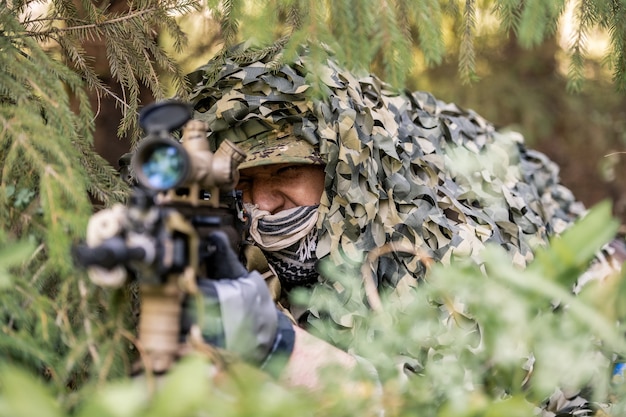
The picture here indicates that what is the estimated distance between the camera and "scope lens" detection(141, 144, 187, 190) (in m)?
1.06

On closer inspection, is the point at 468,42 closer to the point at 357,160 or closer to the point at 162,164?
the point at 357,160

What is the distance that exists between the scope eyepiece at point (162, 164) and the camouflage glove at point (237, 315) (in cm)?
16

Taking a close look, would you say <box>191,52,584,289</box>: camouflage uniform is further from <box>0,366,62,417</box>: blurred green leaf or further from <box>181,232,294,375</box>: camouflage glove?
<box>0,366,62,417</box>: blurred green leaf

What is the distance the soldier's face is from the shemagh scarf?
1.0 inches

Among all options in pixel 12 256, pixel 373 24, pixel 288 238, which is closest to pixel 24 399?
pixel 12 256

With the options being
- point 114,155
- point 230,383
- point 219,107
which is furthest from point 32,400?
point 114,155

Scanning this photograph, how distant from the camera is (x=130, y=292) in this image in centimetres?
138

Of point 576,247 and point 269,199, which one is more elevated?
point 576,247

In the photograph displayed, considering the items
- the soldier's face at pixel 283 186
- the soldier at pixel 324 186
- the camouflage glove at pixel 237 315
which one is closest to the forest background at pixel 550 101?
the soldier at pixel 324 186

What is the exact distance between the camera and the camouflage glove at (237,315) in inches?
43.0

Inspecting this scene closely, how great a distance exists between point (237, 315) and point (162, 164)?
0.27 meters

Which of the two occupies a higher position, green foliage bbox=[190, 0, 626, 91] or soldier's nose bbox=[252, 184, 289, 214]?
green foliage bbox=[190, 0, 626, 91]

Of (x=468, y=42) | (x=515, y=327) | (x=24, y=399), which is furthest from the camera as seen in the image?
(x=468, y=42)

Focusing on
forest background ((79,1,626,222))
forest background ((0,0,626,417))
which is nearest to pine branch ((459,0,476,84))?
forest background ((0,0,626,417))
